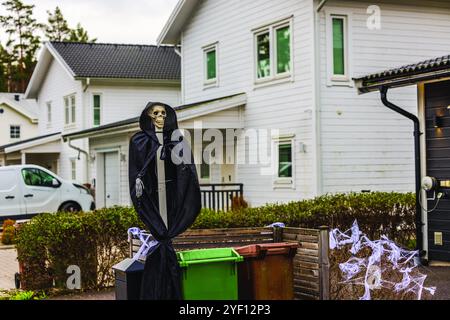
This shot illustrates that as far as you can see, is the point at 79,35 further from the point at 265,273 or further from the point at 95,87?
the point at 265,273

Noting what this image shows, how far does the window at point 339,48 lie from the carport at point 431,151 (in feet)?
18.1

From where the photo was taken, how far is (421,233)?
41.1 ft

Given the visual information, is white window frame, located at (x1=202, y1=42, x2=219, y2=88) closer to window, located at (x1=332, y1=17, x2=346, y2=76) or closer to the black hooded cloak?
window, located at (x1=332, y1=17, x2=346, y2=76)

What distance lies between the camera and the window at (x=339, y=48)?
718 inches

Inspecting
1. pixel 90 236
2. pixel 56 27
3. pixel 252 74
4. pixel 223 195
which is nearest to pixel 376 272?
pixel 90 236

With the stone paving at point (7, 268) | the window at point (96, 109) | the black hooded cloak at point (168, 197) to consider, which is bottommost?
the stone paving at point (7, 268)

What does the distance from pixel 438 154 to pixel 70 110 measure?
2348cm

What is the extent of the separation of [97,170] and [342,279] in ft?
63.6

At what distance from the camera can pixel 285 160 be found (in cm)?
1942

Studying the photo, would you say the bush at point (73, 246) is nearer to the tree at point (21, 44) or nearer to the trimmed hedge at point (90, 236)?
the trimmed hedge at point (90, 236)

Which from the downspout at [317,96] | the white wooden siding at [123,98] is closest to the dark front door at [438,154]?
the downspout at [317,96]

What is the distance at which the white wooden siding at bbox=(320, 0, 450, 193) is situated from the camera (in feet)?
59.8

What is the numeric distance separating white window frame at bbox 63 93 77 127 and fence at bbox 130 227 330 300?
24.5m
